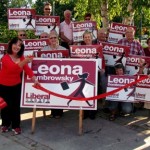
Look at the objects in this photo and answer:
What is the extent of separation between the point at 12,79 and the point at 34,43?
1.84 meters

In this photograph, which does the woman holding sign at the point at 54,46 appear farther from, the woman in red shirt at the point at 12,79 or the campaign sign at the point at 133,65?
the campaign sign at the point at 133,65

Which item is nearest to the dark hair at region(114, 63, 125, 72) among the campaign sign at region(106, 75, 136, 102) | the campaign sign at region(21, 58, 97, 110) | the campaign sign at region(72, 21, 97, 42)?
the campaign sign at region(106, 75, 136, 102)

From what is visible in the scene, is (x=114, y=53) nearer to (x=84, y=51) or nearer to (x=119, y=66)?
(x=119, y=66)

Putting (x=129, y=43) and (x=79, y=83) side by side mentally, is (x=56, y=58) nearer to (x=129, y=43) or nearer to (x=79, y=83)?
(x=79, y=83)

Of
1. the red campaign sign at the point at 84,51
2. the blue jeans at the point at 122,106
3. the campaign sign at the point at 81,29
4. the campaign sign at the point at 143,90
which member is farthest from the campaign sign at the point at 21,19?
the campaign sign at the point at 143,90

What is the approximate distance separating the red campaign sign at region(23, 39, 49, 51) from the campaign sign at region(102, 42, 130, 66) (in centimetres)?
135

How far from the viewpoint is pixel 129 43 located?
855 centimetres

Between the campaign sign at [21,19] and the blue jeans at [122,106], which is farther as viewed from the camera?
the campaign sign at [21,19]

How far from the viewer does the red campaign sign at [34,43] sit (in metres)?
8.27

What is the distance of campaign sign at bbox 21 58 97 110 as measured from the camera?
6.86 metres

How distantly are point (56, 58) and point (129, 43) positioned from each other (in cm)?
228

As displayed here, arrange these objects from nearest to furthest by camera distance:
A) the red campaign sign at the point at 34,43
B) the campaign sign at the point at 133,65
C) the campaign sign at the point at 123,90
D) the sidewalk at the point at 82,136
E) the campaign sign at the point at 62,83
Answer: the sidewalk at the point at 82,136, the campaign sign at the point at 62,83, the campaign sign at the point at 123,90, the campaign sign at the point at 133,65, the red campaign sign at the point at 34,43

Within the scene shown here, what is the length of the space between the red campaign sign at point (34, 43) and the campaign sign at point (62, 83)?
144 centimetres

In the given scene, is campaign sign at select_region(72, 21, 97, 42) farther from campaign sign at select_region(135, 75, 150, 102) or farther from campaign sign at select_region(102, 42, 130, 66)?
campaign sign at select_region(135, 75, 150, 102)
